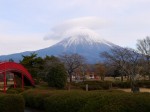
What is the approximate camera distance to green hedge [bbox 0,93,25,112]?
14.9 metres

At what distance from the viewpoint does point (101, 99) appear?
33.9 feet

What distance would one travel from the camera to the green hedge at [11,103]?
49.0 ft

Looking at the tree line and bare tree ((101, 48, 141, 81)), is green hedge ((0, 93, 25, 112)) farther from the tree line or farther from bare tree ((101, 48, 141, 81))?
bare tree ((101, 48, 141, 81))

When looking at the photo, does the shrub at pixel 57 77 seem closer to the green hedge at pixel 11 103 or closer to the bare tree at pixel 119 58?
the bare tree at pixel 119 58

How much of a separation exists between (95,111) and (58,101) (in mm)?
3007

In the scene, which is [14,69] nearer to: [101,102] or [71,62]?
[101,102]

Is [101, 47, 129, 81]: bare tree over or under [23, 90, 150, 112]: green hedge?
over

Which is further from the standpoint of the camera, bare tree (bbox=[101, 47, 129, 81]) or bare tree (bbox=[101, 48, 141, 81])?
bare tree (bbox=[101, 47, 129, 81])

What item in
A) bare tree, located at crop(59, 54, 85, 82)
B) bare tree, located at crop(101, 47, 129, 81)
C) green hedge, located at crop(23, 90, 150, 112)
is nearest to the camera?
green hedge, located at crop(23, 90, 150, 112)

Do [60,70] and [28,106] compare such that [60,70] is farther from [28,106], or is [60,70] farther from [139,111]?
[139,111]

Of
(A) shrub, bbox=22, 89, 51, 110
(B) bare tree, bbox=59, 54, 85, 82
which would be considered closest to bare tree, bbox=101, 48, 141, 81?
(B) bare tree, bbox=59, 54, 85, 82

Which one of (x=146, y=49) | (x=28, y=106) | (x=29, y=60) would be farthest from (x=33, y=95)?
(x=146, y=49)

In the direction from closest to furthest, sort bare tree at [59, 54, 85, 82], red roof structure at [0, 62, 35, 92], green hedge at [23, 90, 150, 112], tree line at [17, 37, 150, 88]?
green hedge at [23, 90, 150, 112] → red roof structure at [0, 62, 35, 92] → tree line at [17, 37, 150, 88] → bare tree at [59, 54, 85, 82]

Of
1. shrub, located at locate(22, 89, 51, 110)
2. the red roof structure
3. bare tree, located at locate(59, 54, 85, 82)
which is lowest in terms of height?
shrub, located at locate(22, 89, 51, 110)
